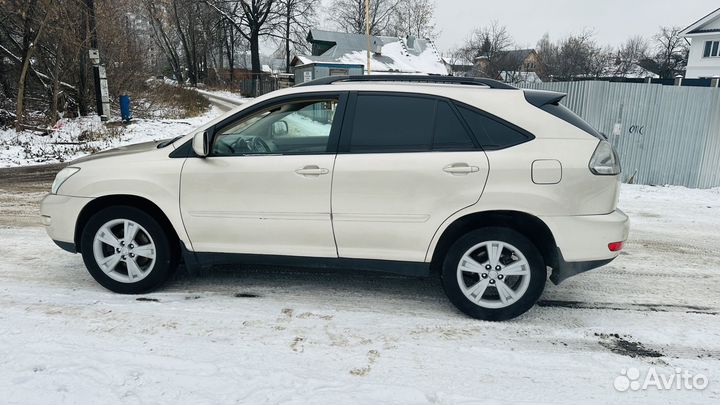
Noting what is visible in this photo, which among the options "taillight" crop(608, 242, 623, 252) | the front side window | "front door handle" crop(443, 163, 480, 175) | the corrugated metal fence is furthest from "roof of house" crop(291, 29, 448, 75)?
"taillight" crop(608, 242, 623, 252)

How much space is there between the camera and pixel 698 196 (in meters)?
8.56

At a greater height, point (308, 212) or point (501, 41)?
point (501, 41)

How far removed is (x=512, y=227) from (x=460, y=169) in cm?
58

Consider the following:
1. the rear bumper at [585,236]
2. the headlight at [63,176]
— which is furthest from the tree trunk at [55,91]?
the rear bumper at [585,236]

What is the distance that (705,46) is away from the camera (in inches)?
1714

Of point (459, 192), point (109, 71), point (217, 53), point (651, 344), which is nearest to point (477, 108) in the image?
point (459, 192)

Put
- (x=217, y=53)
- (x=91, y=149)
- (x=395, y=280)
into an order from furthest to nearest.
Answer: (x=217, y=53) < (x=91, y=149) < (x=395, y=280)

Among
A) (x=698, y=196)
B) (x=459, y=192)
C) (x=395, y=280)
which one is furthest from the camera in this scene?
(x=698, y=196)

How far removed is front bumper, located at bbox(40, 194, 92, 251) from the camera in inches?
153

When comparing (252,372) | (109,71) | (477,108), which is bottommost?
(252,372)

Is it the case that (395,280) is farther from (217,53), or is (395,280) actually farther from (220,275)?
(217,53)

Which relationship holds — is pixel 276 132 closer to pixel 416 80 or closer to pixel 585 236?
pixel 416 80

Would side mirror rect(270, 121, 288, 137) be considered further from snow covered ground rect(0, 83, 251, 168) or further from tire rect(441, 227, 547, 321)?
snow covered ground rect(0, 83, 251, 168)

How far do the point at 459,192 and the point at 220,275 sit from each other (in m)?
2.39
